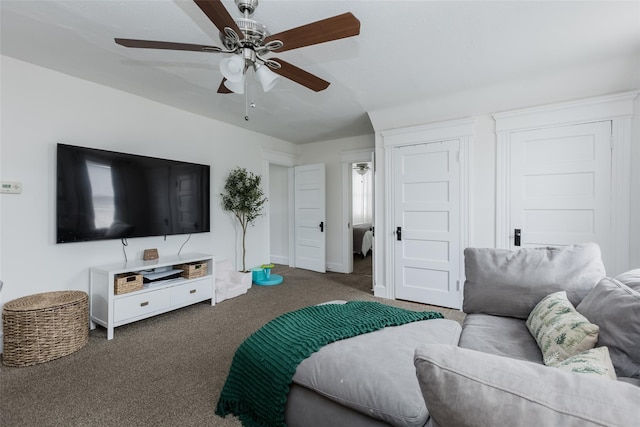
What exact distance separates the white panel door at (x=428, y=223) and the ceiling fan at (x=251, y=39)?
84.9 inches

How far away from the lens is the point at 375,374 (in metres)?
1.19

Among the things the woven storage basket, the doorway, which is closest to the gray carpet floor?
the woven storage basket

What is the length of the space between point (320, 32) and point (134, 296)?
2.75 meters

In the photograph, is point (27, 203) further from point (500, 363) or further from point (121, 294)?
point (500, 363)

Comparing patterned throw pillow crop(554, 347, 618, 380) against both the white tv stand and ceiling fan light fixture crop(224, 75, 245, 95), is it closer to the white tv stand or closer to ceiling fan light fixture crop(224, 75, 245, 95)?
ceiling fan light fixture crop(224, 75, 245, 95)

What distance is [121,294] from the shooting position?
2637 millimetres

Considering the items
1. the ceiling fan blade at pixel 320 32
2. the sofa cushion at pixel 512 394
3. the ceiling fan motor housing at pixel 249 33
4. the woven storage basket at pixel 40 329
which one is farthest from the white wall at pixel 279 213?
the sofa cushion at pixel 512 394

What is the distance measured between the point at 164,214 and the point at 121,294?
101cm

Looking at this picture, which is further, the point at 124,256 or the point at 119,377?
the point at 124,256

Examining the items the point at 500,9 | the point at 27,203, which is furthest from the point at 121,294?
the point at 500,9

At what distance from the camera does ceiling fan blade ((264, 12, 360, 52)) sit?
138 centimetres

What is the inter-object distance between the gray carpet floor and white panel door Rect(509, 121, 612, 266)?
1.30 m

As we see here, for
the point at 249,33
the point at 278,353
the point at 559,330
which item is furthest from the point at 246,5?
the point at 559,330

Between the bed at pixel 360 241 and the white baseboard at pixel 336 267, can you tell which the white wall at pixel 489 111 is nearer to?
the white baseboard at pixel 336 267
